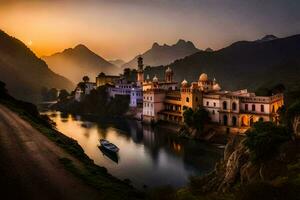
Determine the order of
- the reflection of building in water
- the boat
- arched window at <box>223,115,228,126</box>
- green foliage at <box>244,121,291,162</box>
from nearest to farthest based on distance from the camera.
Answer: green foliage at <box>244,121,291,162</box>, the boat, the reflection of building in water, arched window at <box>223,115,228,126</box>

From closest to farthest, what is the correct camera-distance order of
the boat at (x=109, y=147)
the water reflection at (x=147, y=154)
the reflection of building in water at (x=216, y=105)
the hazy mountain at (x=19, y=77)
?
the water reflection at (x=147, y=154) → the boat at (x=109, y=147) → the reflection of building in water at (x=216, y=105) → the hazy mountain at (x=19, y=77)

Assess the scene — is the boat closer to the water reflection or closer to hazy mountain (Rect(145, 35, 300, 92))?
the water reflection

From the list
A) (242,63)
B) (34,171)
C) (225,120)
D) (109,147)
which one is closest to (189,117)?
(225,120)

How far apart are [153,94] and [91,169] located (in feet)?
135

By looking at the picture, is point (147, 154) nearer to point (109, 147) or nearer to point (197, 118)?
point (109, 147)

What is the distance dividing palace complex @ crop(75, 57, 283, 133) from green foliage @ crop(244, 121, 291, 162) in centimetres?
2513

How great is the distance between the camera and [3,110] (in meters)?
43.1

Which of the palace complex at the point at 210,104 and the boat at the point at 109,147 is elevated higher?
the palace complex at the point at 210,104

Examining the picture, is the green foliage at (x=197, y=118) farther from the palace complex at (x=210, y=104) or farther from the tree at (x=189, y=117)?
the palace complex at (x=210, y=104)

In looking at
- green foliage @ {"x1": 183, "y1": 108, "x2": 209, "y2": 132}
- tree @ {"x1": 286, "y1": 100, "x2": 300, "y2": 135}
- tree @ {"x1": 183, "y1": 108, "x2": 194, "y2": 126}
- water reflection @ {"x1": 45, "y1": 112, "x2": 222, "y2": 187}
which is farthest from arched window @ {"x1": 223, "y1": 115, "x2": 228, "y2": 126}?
tree @ {"x1": 286, "y1": 100, "x2": 300, "y2": 135}

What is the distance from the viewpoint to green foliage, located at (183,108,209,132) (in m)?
50.5

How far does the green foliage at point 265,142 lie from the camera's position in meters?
20.3

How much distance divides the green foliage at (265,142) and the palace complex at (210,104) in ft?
82.5

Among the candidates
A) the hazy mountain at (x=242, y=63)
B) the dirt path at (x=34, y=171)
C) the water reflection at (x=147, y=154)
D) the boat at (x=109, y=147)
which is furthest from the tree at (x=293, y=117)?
the hazy mountain at (x=242, y=63)
